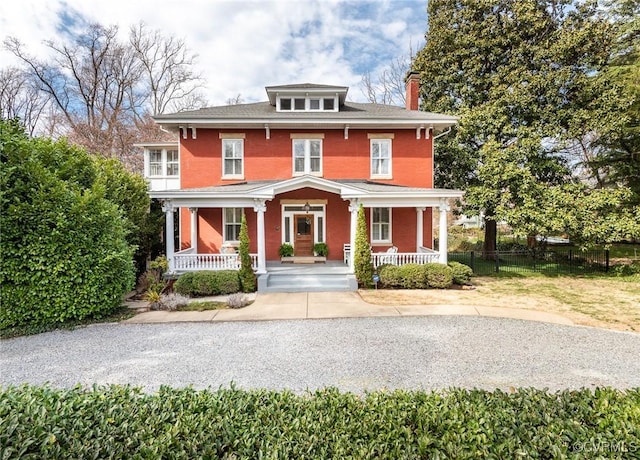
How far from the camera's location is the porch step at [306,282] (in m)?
10.8

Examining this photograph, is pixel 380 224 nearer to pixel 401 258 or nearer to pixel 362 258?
pixel 401 258

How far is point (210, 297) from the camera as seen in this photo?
1028 cm

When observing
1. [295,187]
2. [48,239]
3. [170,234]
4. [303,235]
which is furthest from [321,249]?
[48,239]

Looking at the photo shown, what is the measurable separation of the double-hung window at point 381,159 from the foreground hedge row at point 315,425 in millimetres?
11968

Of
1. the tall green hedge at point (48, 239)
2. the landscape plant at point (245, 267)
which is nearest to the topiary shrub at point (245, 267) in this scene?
the landscape plant at point (245, 267)

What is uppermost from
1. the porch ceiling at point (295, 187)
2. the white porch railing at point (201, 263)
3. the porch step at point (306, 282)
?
the porch ceiling at point (295, 187)

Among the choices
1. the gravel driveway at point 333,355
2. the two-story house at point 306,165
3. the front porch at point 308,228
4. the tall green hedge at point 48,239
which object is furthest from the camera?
the two-story house at point 306,165

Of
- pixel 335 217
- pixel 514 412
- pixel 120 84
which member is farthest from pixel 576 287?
pixel 120 84

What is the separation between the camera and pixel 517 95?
15.1 metres

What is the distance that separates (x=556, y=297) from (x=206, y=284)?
11627 millimetres

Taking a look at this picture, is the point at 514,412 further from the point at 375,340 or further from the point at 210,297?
the point at 210,297

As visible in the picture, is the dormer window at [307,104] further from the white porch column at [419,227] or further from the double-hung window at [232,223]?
the white porch column at [419,227]

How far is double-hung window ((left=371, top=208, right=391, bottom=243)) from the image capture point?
14234mm

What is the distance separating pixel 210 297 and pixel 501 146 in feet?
50.4
